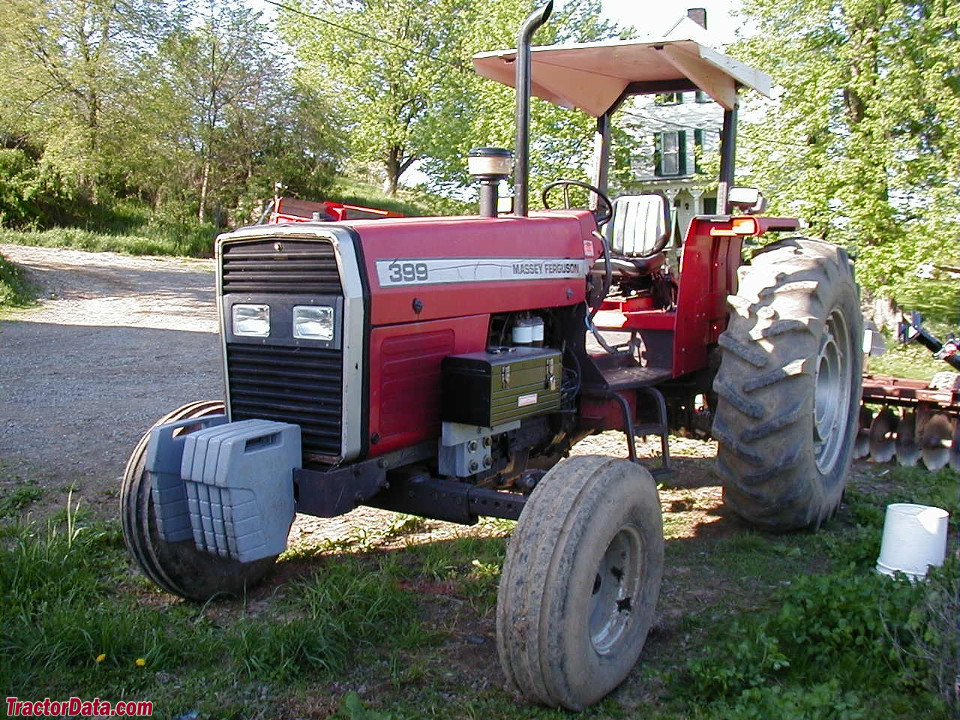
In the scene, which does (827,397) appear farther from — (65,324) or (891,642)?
(65,324)

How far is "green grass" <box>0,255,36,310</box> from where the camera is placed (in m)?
12.6

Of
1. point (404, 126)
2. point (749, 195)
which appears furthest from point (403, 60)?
point (749, 195)

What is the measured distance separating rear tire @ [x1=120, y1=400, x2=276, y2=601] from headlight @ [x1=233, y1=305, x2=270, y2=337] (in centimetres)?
46

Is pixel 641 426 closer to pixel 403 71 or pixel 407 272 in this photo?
pixel 407 272

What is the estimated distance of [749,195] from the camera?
4.91 m

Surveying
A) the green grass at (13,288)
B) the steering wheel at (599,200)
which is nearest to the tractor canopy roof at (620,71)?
the steering wheel at (599,200)

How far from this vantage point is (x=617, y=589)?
3.34 m

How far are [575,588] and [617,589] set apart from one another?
0.51m

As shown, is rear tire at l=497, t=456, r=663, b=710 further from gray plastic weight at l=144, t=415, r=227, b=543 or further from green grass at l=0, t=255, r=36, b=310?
green grass at l=0, t=255, r=36, b=310

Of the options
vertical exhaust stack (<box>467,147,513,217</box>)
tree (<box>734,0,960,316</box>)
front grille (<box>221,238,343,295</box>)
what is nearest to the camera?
front grille (<box>221,238,343,295</box>)

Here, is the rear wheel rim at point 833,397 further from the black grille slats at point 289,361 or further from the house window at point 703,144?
the house window at point 703,144

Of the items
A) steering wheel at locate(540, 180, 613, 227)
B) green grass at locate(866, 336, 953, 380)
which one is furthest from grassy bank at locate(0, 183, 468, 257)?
steering wheel at locate(540, 180, 613, 227)

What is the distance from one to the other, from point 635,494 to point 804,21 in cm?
1105

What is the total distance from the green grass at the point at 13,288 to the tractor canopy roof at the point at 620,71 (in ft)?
32.6
